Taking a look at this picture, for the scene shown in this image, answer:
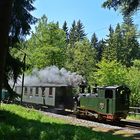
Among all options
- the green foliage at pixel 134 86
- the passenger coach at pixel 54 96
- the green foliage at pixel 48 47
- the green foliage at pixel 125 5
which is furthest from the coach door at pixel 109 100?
the green foliage at pixel 48 47

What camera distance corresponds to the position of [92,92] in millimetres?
30969

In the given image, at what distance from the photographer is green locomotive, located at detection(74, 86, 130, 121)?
2771 cm

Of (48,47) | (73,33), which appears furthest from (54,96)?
(73,33)

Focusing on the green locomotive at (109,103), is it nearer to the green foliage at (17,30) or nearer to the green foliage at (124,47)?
the green foliage at (17,30)

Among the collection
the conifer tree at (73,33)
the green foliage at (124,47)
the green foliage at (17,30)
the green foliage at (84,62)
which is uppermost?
the conifer tree at (73,33)

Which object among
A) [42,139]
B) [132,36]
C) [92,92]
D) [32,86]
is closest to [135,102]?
[32,86]

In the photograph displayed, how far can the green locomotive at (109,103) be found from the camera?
2771cm

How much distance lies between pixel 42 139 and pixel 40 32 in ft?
183

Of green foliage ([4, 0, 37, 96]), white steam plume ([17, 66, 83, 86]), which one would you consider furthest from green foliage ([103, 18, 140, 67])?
green foliage ([4, 0, 37, 96])

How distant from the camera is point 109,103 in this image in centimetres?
2800

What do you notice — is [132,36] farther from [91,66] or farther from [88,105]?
[88,105]

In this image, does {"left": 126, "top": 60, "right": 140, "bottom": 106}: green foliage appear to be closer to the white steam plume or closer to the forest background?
the forest background

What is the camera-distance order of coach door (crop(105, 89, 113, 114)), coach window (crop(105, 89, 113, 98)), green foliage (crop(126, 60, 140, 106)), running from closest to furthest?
coach door (crop(105, 89, 113, 114)), coach window (crop(105, 89, 113, 98)), green foliage (crop(126, 60, 140, 106))

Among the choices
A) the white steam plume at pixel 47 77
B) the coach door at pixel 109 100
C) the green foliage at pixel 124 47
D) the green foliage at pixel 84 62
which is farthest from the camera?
the green foliage at pixel 124 47
